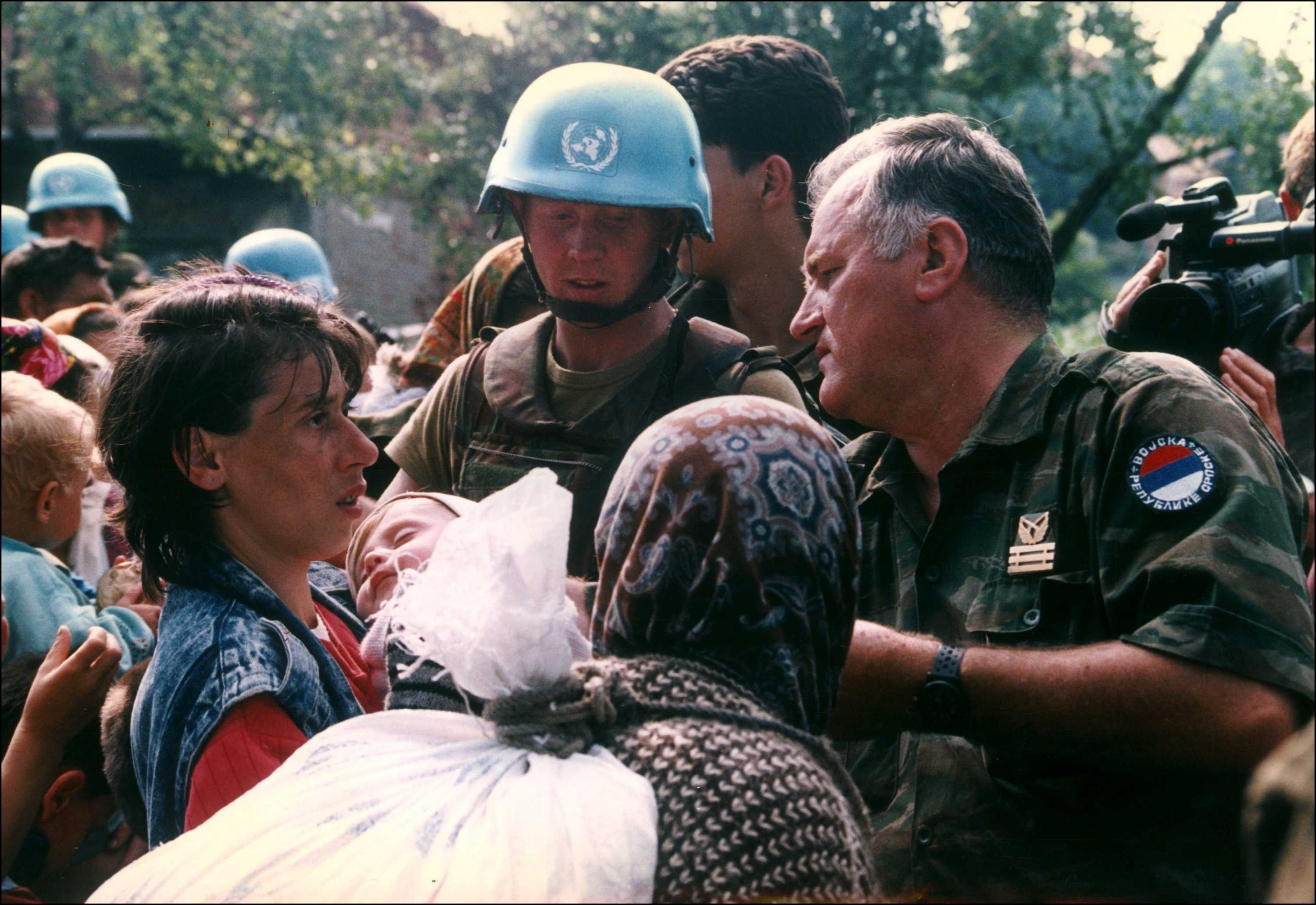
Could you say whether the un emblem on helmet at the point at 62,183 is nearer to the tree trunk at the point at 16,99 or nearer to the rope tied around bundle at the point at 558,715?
the rope tied around bundle at the point at 558,715

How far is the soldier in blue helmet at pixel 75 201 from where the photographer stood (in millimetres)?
6559

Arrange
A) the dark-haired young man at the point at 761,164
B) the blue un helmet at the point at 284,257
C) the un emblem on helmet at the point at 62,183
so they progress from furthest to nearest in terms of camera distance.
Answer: the un emblem on helmet at the point at 62,183, the blue un helmet at the point at 284,257, the dark-haired young man at the point at 761,164

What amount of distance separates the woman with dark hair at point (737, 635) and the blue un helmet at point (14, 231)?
591 centimetres

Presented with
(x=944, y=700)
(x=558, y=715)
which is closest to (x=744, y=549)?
(x=558, y=715)

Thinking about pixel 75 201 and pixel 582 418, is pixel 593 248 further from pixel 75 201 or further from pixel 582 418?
pixel 75 201

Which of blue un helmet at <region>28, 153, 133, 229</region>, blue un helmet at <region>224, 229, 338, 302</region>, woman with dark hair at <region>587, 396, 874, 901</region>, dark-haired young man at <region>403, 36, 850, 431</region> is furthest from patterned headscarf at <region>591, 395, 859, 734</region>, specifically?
blue un helmet at <region>28, 153, 133, 229</region>

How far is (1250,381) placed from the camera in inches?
114

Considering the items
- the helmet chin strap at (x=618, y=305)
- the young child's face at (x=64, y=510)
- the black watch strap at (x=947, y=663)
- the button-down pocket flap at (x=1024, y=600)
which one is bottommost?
the young child's face at (x=64, y=510)

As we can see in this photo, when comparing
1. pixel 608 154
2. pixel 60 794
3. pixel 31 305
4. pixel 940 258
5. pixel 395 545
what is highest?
pixel 608 154

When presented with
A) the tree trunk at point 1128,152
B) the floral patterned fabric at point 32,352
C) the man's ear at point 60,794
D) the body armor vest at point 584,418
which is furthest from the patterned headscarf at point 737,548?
the tree trunk at point 1128,152

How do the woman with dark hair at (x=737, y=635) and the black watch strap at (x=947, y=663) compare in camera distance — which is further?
the black watch strap at (x=947, y=663)

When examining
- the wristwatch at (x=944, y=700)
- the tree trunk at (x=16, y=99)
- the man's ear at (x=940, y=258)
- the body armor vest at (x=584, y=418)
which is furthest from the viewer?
the tree trunk at (x=16, y=99)

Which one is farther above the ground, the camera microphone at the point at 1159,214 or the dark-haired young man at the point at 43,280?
the camera microphone at the point at 1159,214

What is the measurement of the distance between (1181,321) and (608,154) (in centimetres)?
141
